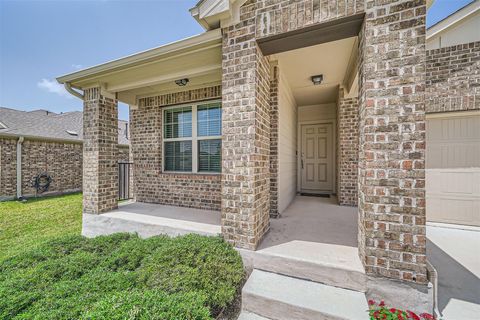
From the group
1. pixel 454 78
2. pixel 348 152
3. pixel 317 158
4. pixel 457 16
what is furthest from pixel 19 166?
pixel 457 16

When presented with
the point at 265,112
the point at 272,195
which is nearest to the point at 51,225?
the point at 272,195

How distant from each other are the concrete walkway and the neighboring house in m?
13.6

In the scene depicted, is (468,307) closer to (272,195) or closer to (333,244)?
(333,244)

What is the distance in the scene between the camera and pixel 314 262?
214cm

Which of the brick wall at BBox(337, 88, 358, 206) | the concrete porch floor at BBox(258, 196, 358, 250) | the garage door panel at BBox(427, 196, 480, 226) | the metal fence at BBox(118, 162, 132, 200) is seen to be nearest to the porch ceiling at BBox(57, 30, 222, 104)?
the metal fence at BBox(118, 162, 132, 200)

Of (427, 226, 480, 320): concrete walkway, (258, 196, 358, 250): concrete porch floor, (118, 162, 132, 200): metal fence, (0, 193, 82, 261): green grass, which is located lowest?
(0, 193, 82, 261): green grass

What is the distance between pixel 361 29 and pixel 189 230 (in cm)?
354

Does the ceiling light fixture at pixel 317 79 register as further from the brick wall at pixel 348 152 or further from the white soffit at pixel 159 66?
the white soffit at pixel 159 66

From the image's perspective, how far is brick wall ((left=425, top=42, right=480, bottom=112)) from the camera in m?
3.52

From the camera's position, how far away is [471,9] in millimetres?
3574

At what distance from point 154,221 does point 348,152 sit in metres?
4.61

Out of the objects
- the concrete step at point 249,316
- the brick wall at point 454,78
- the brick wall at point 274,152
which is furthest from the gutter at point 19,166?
the brick wall at point 454,78

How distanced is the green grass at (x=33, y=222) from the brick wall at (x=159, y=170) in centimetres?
194

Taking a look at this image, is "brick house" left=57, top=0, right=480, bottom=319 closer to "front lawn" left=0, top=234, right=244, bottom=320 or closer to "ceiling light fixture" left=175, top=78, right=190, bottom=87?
"ceiling light fixture" left=175, top=78, right=190, bottom=87
